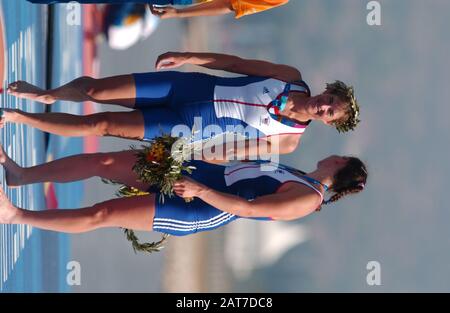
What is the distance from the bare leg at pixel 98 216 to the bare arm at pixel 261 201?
1.16ft

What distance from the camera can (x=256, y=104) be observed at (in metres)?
3.37

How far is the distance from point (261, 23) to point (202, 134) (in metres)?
2.83

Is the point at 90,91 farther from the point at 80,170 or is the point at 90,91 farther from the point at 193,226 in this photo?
the point at 193,226

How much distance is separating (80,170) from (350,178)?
4.03 ft

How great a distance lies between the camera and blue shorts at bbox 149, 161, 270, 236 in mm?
2998

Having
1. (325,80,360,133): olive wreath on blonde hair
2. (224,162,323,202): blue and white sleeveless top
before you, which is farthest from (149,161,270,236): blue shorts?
(325,80,360,133): olive wreath on blonde hair

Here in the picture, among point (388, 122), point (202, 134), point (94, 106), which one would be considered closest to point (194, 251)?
point (94, 106)

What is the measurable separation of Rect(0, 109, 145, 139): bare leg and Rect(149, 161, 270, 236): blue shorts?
40 cm

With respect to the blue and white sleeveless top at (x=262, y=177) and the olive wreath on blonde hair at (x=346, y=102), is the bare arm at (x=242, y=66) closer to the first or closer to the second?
the olive wreath on blonde hair at (x=346, y=102)

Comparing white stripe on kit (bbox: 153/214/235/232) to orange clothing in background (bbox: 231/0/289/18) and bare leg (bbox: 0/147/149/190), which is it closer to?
bare leg (bbox: 0/147/149/190)

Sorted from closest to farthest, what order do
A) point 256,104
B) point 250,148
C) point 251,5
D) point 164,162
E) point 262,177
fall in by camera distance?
point 164,162
point 262,177
point 256,104
point 250,148
point 251,5

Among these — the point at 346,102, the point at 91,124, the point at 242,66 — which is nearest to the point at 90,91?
the point at 91,124

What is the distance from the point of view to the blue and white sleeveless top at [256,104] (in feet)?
11.0

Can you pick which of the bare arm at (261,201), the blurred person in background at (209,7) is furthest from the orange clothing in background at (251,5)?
the bare arm at (261,201)
